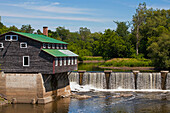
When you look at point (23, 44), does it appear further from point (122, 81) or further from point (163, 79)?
point (163, 79)

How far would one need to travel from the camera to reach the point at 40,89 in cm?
4178

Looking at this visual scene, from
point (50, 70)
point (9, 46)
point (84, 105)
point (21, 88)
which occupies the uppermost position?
point (9, 46)

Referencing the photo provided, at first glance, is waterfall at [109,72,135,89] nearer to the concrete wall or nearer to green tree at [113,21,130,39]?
the concrete wall

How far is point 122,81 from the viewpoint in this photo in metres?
57.1

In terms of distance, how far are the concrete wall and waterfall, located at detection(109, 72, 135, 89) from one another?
60.6ft

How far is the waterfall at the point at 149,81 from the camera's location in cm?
5653

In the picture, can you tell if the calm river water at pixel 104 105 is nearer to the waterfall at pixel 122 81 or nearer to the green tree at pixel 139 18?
the waterfall at pixel 122 81

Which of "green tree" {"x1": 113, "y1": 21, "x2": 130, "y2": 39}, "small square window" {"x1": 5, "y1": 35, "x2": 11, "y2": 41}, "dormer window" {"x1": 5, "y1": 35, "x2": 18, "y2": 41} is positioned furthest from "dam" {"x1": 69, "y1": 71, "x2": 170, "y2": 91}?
"green tree" {"x1": 113, "y1": 21, "x2": 130, "y2": 39}

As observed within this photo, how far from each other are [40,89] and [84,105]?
7.09 meters

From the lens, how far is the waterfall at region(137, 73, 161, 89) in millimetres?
56531

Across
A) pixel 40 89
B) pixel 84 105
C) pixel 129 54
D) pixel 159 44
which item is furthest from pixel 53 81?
pixel 129 54

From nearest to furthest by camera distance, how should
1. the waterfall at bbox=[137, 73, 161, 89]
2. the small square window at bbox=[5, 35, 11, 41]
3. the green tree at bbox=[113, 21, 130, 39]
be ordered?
the small square window at bbox=[5, 35, 11, 41] → the waterfall at bbox=[137, 73, 161, 89] → the green tree at bbox=[113, 21, 130, 39]

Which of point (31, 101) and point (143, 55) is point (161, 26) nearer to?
point (143, 55)

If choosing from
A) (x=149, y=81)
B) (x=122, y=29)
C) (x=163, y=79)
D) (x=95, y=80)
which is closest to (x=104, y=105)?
(x=95, y=80)
